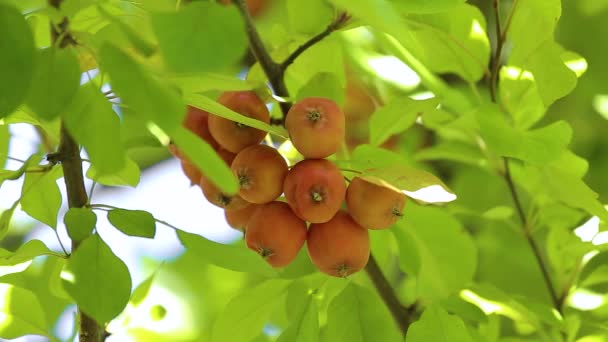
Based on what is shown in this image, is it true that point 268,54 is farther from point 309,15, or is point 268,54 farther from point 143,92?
point 143,92

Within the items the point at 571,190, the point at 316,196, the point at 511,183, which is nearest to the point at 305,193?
the point at 316,196

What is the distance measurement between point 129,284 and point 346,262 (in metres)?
0.24

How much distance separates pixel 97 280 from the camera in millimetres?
777

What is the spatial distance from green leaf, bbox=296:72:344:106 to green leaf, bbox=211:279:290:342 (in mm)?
233

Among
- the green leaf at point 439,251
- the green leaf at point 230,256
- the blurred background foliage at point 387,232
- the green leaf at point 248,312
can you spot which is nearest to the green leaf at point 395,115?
the blurred background foliage at point 387,232

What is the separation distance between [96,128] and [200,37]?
0.12 meters

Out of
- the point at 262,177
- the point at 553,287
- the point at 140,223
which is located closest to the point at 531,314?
the point at 553,287

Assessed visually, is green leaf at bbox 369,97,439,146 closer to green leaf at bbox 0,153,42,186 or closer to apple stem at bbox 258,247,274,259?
apple stem at bbox 258,247,274,259

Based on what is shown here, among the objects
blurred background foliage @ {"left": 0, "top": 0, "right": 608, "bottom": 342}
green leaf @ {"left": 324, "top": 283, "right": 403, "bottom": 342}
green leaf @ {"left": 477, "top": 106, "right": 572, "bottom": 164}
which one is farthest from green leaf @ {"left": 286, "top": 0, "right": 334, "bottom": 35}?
green leaf @ {"left": 324, "top": 283, "right": 403, "bottom": 342}

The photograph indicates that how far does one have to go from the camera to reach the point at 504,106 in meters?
1.14

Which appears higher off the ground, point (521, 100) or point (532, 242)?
point (521, 100)

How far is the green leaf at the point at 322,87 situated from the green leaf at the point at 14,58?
403 mm

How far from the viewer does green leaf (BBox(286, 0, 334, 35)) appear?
3.15 ft

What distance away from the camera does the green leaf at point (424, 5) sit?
2.77 feet
